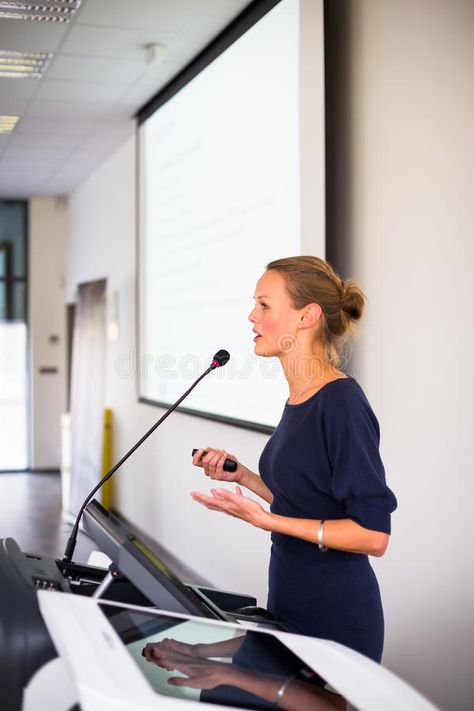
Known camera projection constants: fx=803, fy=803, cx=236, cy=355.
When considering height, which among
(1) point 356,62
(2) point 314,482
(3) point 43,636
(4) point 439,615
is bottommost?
(4) point 439,615

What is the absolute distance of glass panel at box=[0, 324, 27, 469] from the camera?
9.55 m

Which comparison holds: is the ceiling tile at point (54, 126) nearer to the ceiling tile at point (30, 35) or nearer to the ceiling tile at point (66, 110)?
the ceiling tile at point (66, 110)

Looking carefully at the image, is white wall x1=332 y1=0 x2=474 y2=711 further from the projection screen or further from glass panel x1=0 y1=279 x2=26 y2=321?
glass panel x1=0 y1=279 x2=26 y2=321

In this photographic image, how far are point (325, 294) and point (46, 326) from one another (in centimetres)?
822

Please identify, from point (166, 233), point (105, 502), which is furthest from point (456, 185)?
point (105, 502)

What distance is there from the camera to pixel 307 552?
172 centimetres

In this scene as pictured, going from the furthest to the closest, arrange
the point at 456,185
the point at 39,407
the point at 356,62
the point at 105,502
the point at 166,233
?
the point at 39,407 < the point at 105,502 < the point at 166,233 < the point at 356,62 < the point at 456,185

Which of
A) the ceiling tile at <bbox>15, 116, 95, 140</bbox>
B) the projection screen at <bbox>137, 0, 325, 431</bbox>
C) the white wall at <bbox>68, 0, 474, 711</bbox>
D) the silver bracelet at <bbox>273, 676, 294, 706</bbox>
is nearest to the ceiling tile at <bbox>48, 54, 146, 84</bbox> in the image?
the projection screen at <bbox>137, 0, 325, 431</bbox>

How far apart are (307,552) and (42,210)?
8541mm

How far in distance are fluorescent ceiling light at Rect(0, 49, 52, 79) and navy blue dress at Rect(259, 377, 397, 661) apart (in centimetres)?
381

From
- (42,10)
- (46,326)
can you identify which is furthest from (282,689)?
(46,326)

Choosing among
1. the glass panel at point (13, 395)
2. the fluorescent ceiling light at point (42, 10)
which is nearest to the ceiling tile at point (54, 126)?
the fluorescent ceiling light at point (42, 10)

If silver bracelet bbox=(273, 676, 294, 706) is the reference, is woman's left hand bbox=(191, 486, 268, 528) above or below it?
above

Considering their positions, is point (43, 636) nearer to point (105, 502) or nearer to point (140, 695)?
point (140, 695)
